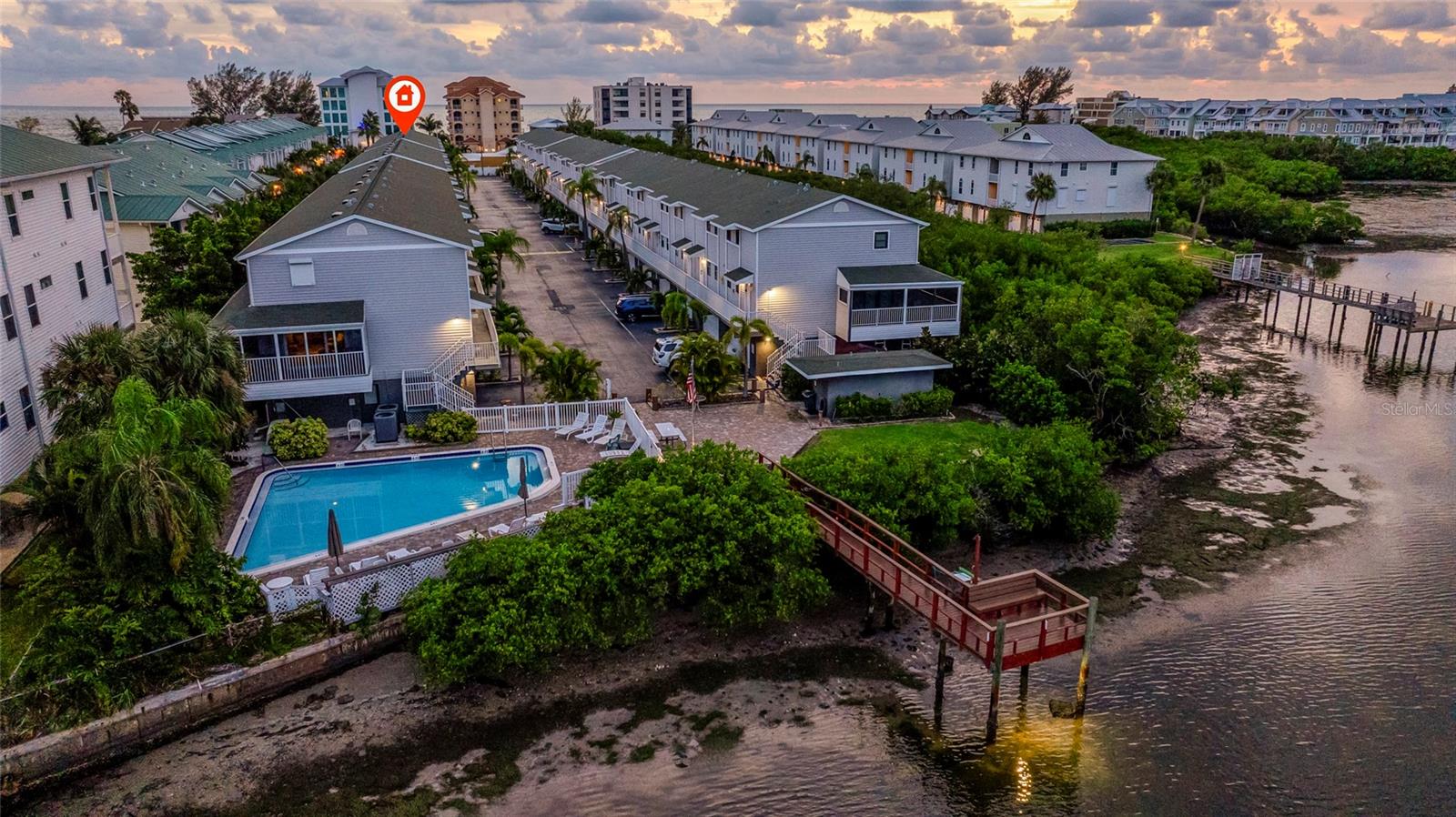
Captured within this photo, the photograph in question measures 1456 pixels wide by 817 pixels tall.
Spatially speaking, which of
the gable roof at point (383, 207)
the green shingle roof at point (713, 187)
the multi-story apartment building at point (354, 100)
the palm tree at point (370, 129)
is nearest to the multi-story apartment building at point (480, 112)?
the multi-story apartment building at point (354, 100)

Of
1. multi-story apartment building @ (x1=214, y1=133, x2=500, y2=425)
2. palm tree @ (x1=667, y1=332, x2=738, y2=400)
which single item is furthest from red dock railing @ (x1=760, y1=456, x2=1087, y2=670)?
multi-story apartment building @ (x1=214, y1=133, x2=500, y2=425)

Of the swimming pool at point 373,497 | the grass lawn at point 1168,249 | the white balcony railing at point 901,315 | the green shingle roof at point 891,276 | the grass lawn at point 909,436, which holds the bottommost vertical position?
the swimming pool at point 373,497

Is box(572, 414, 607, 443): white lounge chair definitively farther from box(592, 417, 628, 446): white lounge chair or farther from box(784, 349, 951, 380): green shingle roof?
box(784, 349, 951, 380): green shingle roof

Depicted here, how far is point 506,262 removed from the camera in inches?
2525

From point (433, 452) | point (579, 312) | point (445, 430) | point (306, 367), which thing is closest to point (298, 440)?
point (306, 367)

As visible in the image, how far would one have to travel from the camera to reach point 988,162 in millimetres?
78312

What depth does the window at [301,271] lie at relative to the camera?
→ 31.5 meters

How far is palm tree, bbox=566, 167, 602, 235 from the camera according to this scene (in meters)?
65.6

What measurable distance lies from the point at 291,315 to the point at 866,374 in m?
19.0

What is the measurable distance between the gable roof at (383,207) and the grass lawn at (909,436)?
14071mm

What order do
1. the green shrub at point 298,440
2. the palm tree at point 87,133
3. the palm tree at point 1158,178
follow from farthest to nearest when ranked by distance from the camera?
the palm tree at point 1158,178 < the palm tree at point 87,133 < the green shrub at point 298,440

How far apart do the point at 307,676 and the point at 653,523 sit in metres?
7.76

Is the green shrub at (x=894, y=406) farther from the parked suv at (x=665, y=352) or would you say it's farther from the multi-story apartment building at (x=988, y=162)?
the multi-story apartment building at (x=988, y=162)

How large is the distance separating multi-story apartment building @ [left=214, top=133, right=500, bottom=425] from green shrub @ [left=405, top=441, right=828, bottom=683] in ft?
41.4
